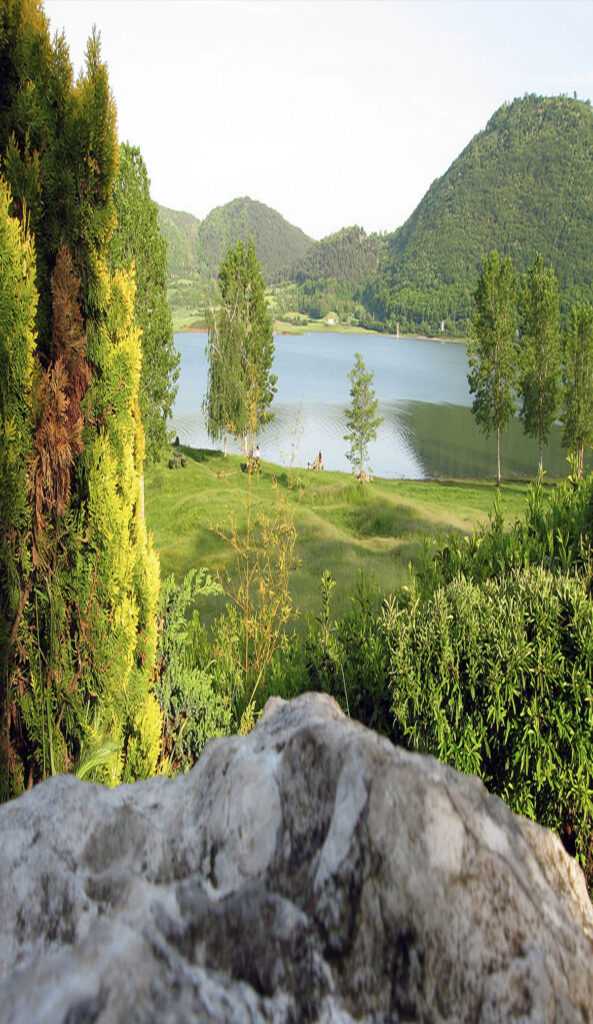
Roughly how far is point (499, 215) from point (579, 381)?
306 feet

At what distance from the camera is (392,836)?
117cm

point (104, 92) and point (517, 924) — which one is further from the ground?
point (104, 92)

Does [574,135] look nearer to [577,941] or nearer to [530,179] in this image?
[530,179]

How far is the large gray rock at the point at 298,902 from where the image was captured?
104 centimetres

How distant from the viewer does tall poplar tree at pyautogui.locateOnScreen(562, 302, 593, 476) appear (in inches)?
1174

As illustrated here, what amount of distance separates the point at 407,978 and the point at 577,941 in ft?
1.06

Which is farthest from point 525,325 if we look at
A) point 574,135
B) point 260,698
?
point 574,135

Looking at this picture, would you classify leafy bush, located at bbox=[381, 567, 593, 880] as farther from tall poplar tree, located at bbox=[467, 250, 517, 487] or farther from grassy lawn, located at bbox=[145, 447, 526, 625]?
tall poplar tree, located at bbox=[467, 250, 517, 487]

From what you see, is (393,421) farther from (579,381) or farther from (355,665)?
(355,665)

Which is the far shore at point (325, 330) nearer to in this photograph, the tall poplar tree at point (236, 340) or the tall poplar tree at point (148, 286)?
the tall poplar tree at point (236, 340)

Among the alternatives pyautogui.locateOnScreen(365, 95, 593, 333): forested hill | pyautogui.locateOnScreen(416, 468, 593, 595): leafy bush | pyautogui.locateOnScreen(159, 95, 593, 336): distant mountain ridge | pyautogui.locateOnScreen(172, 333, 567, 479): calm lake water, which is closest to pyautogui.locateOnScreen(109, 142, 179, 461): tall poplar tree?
pyautogui.locateOnScreen(172, 333, 567, 479): calm lake water

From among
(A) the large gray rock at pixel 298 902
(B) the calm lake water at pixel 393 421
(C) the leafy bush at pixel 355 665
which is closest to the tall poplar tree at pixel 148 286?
(B) the calm lake water at pixel 393 421

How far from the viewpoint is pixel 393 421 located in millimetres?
45625

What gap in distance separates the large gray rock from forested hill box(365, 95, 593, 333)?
3514 inches
